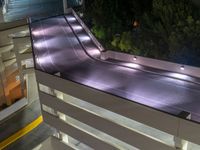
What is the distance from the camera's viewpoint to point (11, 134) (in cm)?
1405

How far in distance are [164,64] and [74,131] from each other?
182 inches

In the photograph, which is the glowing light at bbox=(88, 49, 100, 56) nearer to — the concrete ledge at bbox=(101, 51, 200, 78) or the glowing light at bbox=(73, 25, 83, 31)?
the concrete ledge at bbox=(101, 51, 200, 78)

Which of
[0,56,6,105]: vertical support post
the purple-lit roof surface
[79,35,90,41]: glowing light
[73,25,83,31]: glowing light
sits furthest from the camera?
[0,56,6,105]: vertical support post

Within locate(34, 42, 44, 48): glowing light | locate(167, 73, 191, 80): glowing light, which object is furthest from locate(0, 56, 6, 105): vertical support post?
locate(167, 73, 191, 80): glowing light

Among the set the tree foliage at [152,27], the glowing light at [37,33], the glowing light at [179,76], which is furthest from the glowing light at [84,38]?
the glowing light at [179,76]

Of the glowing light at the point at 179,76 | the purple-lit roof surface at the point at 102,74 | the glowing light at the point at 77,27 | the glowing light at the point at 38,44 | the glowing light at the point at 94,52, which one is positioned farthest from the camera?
the glowing light at the point at 77,27

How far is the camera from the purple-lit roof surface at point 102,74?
26.1 ft

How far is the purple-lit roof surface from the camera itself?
26.1ft

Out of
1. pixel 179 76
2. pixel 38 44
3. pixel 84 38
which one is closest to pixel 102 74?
pixel 179 76

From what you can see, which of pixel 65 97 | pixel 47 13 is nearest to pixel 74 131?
pixel 65 97

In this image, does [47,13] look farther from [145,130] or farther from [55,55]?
[145,130]

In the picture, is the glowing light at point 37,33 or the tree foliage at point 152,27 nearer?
the tree foliage at point 152,27

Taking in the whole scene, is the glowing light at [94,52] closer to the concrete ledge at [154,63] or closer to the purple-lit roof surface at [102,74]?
the purple-lit roof surface at [102,74]

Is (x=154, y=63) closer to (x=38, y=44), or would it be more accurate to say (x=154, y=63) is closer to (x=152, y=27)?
(x=152, y=27)
